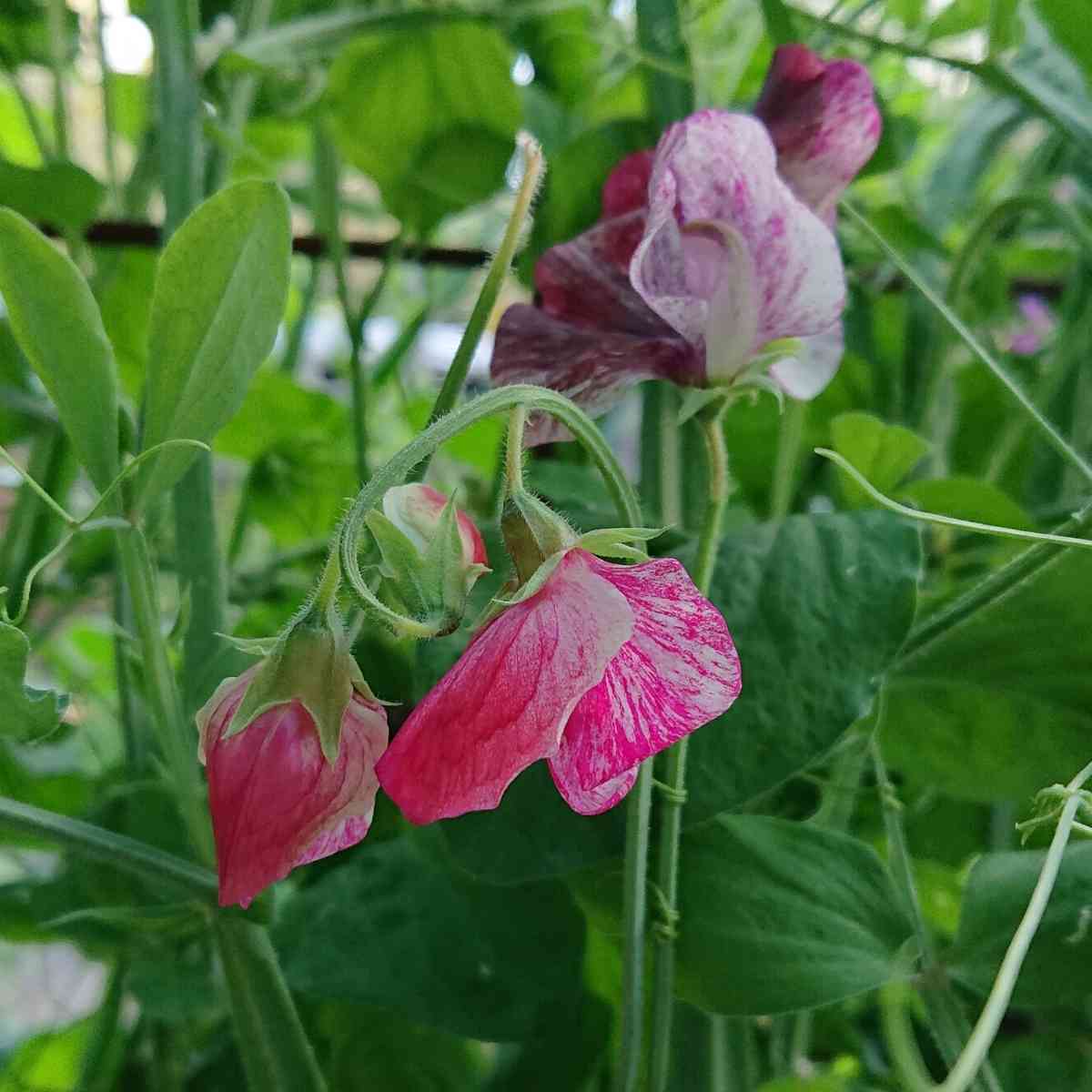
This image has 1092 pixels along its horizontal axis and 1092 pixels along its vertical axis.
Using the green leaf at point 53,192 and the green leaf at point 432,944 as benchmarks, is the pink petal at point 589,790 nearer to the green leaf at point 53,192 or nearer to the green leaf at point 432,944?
the green leaf at point 432,944

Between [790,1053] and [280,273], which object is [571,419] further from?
[790,1053]

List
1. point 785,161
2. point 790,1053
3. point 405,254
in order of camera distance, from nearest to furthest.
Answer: point 785,161
point 790,1053
point 405,254

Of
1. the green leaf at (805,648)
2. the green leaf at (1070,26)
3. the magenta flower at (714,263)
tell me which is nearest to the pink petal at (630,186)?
the magenta flower at (714,263)

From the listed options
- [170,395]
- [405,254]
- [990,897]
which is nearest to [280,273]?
[170,395]

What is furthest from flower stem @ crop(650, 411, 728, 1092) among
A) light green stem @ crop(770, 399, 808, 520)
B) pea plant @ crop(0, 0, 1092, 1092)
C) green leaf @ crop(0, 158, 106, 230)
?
green leaf @ crop(0, 158, 106, 230)

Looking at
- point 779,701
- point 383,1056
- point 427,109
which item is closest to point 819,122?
point 779,701

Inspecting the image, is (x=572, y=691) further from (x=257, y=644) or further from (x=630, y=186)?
(x=630, y=186)

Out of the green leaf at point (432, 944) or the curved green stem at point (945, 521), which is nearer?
the curved green stem at point (945, 521)
